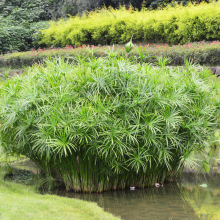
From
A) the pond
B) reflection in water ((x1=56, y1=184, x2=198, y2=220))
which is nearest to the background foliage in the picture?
the pond

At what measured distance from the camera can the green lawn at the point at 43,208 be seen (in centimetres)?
409

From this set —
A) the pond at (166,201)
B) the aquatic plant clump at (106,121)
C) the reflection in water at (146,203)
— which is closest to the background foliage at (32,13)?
the aquatic plant clump at (106,121)

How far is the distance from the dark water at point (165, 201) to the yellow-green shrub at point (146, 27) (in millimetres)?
9134

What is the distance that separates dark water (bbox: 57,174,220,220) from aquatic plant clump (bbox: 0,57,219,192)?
250 millimetres

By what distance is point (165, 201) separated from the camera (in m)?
5.36

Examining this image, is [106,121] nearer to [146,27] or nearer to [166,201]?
[166,201]

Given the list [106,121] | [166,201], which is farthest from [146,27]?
[166,201]

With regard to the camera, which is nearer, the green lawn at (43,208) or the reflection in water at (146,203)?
the green lawn at (43,208)

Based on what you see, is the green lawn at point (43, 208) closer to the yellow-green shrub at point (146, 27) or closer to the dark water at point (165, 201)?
the dark water at point (165, 201)

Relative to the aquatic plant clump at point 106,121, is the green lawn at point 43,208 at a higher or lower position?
lower

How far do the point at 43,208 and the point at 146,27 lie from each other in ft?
40.3

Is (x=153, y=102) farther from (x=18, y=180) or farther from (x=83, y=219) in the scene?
(x=18, y=180)

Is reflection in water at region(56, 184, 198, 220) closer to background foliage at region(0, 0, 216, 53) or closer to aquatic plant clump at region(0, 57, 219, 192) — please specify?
aquatic plant clump at region(0, 57, 219, 192)

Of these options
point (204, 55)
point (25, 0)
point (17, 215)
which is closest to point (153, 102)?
point (17, 215)
